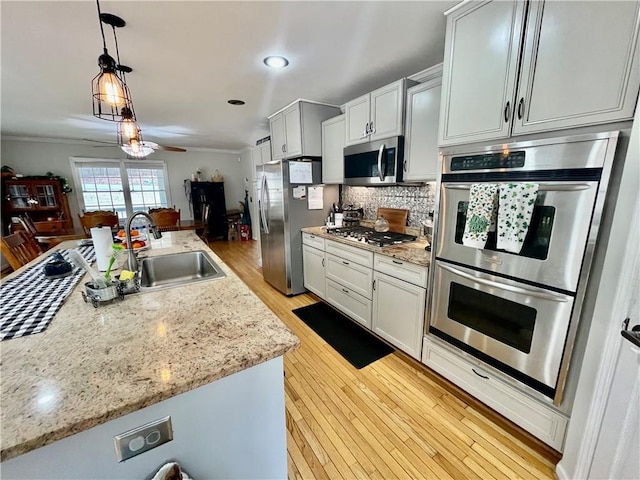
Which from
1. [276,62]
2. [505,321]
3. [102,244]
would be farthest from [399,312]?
[276,62]

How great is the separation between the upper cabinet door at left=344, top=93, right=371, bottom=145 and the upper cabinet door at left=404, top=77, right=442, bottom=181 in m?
0.44

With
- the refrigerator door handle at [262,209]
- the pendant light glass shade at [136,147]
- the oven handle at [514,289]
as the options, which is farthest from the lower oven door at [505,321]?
the pendant light glass shade at [136,147]

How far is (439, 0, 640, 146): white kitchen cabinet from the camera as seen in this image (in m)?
1.04

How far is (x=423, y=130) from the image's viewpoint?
6.74ft

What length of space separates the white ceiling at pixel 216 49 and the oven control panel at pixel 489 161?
865 millimetres

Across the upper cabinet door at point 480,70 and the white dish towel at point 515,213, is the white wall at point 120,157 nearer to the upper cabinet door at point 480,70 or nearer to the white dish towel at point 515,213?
the upper cabinet door at point 480,70

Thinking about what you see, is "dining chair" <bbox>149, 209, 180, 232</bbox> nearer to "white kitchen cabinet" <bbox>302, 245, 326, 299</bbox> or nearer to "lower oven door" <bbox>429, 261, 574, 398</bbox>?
"white kitchen cabinet" <bbox>302, 245, 326, 299</bbox>

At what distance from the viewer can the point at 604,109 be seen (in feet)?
3.54

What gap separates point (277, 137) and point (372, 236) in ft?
6.45

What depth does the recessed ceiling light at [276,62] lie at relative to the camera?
79.7 inches

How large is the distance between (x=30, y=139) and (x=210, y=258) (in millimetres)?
5969

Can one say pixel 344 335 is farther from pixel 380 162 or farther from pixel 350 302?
pixel 380 162

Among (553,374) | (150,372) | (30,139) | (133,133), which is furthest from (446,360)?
(30,139)

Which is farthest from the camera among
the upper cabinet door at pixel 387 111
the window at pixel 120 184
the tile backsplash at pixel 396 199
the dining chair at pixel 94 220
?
the window at pixel 120 184
